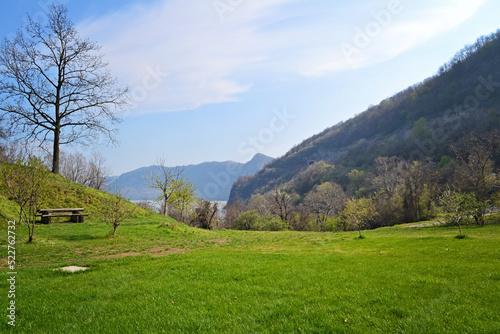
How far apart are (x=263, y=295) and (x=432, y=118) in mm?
146512

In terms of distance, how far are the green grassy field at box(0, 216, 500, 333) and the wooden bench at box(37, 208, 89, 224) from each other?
1097 centimetres

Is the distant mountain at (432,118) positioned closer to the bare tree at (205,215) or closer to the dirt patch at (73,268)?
the bare tree at (205,215)

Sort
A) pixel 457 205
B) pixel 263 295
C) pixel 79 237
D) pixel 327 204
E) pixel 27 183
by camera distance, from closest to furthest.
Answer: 1. pixel 263 295
2. pixel 27 183
3. pixel 79 237
4. pixel 457 205
5. pixel 327 204

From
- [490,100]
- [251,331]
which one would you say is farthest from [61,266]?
[490,100]

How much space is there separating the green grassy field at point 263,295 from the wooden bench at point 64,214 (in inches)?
432

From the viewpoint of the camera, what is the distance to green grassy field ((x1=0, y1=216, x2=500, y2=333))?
5461 millimetres

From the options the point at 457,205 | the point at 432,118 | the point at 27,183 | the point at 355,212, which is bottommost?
the point at 355,212

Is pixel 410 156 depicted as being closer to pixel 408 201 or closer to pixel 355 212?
pixel 408 201

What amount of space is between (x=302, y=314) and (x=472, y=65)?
6392 inches

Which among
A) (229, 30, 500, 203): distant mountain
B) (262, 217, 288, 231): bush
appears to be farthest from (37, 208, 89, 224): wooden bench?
(229, 30, 500, 203): distant mountain

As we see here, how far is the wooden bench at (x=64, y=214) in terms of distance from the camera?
837 inches

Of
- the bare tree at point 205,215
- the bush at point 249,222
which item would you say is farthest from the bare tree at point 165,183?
the bush at point 249,222

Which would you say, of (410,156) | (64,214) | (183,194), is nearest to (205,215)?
(183,194)

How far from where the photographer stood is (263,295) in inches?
280
